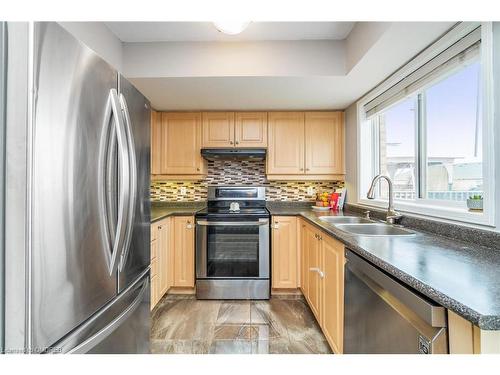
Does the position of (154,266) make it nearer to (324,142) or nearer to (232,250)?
(232,250)

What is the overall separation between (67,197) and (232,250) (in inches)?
76.5

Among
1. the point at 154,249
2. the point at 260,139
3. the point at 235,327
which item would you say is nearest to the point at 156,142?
the point at 260,139

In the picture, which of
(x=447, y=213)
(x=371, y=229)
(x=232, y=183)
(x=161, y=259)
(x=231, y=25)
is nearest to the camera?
(x=231, y=25)

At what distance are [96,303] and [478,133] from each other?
2.02 meters

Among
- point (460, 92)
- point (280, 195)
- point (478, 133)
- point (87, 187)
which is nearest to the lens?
point (87, 187)

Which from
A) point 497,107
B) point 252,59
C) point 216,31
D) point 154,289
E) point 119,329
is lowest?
point 154,289

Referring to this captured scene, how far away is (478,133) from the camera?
1.35 metres

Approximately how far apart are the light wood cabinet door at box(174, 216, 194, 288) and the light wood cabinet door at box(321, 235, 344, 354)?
4.66 feet

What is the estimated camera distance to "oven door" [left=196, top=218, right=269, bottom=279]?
2.56 meters

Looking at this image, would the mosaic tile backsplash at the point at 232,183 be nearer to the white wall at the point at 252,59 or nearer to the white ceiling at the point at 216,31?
the white wall at the point at 252,59

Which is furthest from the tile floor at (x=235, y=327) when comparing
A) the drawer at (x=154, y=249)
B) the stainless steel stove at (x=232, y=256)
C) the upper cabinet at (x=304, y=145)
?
the upper cabinet at (x=304, y=145)

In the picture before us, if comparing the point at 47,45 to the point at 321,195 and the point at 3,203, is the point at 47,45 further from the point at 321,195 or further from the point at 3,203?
the point at 321,195

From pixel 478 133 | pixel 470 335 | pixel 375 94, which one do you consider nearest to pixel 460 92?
pixel 478 133

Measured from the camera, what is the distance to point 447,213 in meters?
1.41
